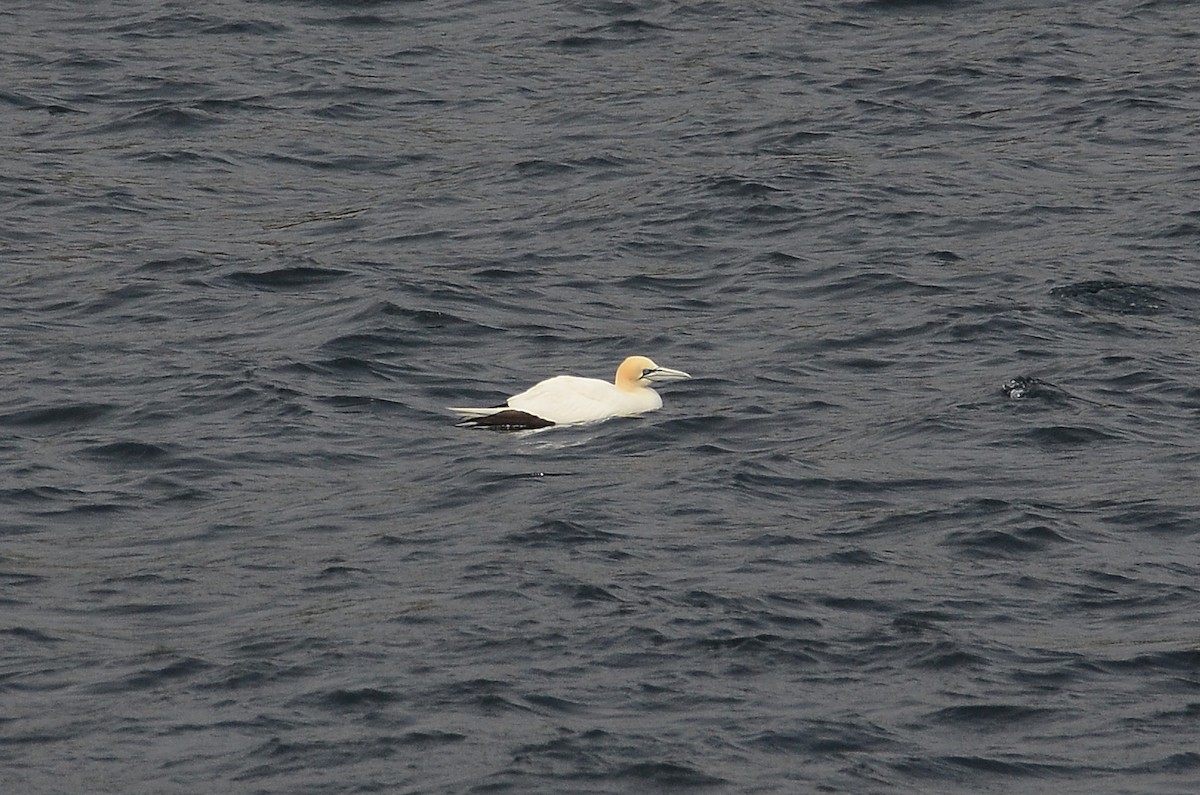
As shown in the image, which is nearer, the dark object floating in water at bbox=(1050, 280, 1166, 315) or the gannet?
the gannet

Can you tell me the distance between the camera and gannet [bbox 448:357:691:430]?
45.3ft

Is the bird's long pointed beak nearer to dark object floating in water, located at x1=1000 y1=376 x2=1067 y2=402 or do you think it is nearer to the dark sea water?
the dark sea water

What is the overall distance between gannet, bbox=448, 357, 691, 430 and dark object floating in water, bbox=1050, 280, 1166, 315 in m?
3.83

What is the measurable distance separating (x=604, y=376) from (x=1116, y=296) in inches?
165

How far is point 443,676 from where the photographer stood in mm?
9625

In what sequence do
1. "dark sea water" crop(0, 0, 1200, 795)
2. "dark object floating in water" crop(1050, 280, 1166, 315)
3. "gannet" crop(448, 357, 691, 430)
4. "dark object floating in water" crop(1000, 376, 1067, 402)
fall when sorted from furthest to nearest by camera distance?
"dark object floating in water" crop(1050, 280, 1166, 315) → "dark object floating in water" crop(1000, 376, 1067, 402) → "gannet" crop(448, 357, 691, 430) → "dark sea water" crop(0, 0, 1200, 795)

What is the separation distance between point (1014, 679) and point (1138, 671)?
628 millimetres

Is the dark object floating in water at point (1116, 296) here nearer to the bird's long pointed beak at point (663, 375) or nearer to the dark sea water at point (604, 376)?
the dark sea water at point (604, 376)

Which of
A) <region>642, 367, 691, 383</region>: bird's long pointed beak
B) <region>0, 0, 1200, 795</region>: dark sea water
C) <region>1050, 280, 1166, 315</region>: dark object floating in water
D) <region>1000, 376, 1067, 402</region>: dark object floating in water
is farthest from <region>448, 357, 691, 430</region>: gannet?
<region>1050, 280, 1166, 315</region>: dark object floating in water

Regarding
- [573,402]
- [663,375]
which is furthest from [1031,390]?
[573,402]

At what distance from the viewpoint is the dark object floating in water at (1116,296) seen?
52.9ft

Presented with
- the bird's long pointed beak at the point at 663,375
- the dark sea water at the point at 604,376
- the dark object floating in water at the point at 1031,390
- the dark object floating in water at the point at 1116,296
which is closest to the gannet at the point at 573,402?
the bird's long pointed beak at the point at 663,375

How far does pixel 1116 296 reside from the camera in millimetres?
16344

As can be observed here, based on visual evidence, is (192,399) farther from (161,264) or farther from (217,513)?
(161,264)
